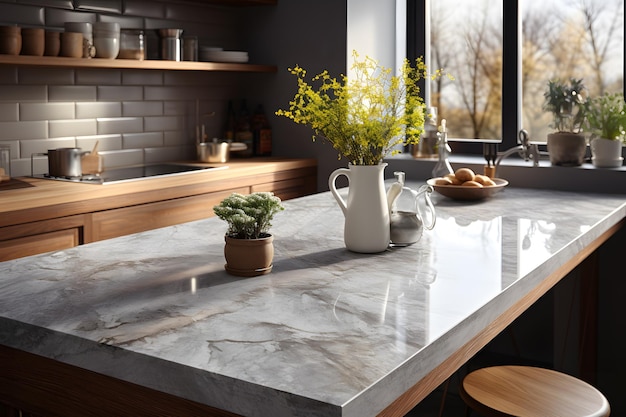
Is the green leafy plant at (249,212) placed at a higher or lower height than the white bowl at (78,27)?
lower

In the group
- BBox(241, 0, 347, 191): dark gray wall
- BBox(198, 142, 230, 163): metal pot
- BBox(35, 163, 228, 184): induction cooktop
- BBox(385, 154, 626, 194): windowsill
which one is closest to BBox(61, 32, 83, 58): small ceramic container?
BBox(35, 163, 228, 184): induction cooktop

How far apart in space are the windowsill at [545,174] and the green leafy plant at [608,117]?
0.59 feet

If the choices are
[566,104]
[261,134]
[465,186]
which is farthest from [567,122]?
[261,134]

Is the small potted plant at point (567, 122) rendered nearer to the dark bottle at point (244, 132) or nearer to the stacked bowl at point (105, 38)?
the dark bottle at point (244, 132)

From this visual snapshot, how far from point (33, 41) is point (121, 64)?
0.48 metres

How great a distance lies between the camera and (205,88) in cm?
504

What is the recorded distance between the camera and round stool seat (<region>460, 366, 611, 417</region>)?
2.14 metres

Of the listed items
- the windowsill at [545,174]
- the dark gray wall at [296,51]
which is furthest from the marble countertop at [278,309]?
the dark gray wall at [296,51]

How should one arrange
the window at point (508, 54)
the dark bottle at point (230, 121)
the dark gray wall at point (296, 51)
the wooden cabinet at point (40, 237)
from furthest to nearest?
the dark bottle at point (230, 121) → the dark gray wall at point (296, 51) → the window at point (508, 54) → the wooden cabinet at point (40, 237)

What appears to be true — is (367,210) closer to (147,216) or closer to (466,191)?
(466,191)

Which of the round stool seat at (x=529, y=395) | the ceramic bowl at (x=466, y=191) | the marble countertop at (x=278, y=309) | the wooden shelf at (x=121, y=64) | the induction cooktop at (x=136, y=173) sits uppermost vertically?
the wooden shelf at (x=121, y=64)

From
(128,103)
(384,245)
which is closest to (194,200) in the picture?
(128,103)

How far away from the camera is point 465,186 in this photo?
11.0 ft

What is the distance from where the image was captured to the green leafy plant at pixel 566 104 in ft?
13.2
